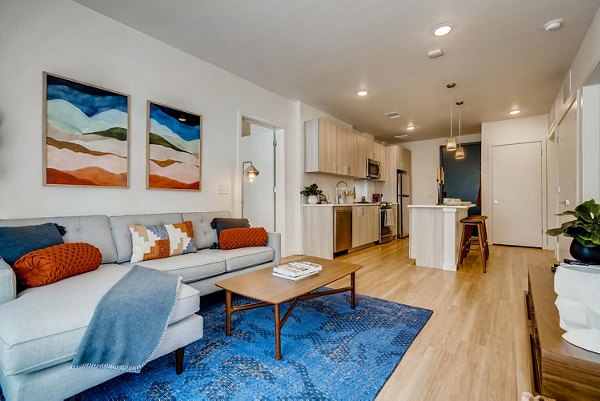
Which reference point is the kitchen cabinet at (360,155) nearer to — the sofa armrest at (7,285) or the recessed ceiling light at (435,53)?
the recessed ceiling light at (435,53)

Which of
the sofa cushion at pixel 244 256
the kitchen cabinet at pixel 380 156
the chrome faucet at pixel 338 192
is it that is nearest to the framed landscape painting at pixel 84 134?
the sofa cushion at pixel 244 256

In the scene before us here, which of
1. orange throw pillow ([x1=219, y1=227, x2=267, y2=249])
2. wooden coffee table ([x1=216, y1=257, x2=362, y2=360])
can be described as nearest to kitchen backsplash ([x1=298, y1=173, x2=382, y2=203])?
orange throw pillow ([x1=219, y1=227, x2=267, y2=249])

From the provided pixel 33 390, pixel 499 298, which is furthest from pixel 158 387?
pixel 499 298

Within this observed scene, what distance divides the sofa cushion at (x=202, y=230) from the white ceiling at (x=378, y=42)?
194cm

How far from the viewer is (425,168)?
25.4ft

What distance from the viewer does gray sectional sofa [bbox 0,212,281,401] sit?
3.61ft

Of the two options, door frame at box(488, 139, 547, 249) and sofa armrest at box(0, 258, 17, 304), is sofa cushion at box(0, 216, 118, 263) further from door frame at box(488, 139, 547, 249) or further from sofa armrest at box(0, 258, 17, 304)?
door frame at box(488, 139, 547, 249)

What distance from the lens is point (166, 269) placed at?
2.16 meters

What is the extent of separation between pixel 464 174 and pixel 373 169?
10.8ft

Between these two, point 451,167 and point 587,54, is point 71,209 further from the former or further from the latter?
point 451,167

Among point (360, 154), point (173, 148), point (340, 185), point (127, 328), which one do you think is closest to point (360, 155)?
point (360, 154)

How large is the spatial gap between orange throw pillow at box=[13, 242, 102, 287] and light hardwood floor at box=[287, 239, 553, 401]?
2.00 metres

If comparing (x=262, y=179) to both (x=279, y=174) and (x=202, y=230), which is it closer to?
(x=279, y=174)

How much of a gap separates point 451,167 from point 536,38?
5.44 metres
